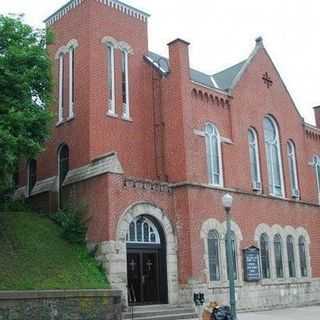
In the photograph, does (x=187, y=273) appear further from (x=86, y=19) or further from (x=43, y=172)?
(x=86, y=19)

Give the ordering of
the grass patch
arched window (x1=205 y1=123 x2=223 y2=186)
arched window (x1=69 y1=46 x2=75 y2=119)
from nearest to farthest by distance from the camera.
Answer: the grass patch < arched window (x1=205 y1=123 x2=223 y2=186) < arched window (x1=69 y1=46 x2=75 y2=119)

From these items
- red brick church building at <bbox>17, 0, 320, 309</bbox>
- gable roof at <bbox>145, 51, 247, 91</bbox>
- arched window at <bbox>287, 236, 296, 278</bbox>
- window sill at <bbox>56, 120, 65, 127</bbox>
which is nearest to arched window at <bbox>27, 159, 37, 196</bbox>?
red brick church building at <bbox>17, 0, 320, 309</bbox>

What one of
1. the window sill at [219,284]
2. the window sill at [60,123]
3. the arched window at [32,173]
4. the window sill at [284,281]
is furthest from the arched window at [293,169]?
the arched window at [32,173]

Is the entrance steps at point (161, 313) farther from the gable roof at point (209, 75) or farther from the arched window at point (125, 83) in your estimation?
the gable roof at point (209, 75)

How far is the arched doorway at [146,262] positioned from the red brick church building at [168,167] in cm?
5

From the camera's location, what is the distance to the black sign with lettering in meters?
26.3

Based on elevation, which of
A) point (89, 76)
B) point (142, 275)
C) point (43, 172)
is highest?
point (89, 76)

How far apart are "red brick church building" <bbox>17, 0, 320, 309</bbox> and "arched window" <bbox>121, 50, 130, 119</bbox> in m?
0.05

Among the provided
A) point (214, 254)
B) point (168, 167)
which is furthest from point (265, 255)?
point (168, 167)

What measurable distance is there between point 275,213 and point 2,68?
52.9ft

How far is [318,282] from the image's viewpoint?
31.0 meters

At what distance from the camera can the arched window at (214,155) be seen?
1060 inches

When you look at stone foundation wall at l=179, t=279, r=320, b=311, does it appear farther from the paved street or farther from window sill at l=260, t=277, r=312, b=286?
the paved street

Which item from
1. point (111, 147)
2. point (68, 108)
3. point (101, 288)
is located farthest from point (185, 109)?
point (101, 288)
